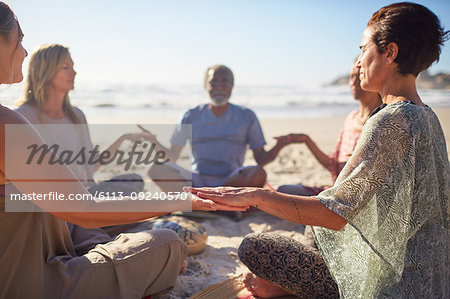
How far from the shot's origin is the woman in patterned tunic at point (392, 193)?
1868 mm

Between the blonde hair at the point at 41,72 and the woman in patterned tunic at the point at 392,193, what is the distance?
2788 millimetres

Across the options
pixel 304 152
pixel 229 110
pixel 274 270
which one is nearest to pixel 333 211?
pixel 274 270

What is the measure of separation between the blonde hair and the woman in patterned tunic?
279 cm

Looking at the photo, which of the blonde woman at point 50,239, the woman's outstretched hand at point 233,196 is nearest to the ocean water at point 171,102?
the blonde woman at point 50,239

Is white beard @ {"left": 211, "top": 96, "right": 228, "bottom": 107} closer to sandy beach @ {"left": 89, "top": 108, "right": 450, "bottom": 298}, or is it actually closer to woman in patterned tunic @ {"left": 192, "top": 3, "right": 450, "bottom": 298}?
sandy beach @ {"left": 89, "top": 108, "right": 450, "bottom": 298}

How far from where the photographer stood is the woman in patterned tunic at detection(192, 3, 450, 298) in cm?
187

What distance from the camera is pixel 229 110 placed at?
5.53 m

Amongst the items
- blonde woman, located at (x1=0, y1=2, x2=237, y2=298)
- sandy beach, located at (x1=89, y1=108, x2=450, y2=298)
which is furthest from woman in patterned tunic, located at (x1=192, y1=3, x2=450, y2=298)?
sandy beach, located at (x1=89, y1=108, x2=450, y2=298)

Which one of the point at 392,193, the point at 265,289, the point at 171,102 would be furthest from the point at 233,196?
the point at 171,102

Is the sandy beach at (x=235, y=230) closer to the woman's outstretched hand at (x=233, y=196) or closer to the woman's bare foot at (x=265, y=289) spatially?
the woman's bare foot at (x=265, y=289)

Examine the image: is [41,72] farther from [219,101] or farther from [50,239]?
[50,239]

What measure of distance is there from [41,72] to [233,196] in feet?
9.76

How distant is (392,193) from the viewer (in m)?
1.88

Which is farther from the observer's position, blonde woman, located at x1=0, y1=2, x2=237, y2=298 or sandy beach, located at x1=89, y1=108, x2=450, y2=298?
sandy beach, located at x1=89, y1=108, x2=450, y2=298
